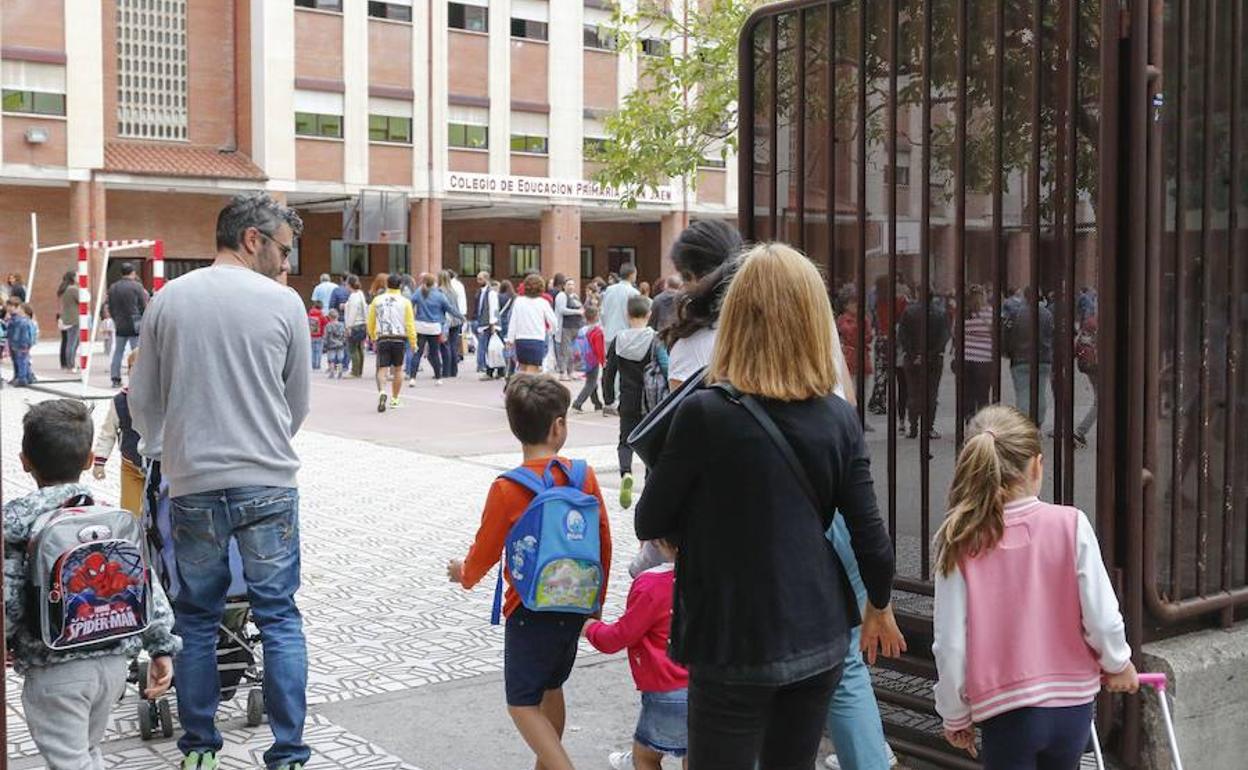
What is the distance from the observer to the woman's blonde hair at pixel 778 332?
307cm

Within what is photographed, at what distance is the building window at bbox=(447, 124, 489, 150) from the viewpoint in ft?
135

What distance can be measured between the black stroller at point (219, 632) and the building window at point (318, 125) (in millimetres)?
34862

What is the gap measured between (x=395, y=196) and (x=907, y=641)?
116 ft

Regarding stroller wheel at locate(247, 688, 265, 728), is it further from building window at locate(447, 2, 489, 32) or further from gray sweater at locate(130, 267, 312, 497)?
building window at locate(447, 2, 489, 32)

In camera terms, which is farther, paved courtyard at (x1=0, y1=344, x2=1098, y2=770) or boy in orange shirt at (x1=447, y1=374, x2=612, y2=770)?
paved courtyard at (x1=0, y1=344, x2=1098, y2=770)

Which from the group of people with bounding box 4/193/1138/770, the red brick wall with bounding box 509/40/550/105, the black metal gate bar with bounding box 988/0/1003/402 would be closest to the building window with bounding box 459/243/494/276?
the red brick wall with bounding box 509/40/550/105

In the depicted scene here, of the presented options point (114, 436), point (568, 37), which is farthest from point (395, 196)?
point (114, 436)

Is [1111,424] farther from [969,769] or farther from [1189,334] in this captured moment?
[969,769]

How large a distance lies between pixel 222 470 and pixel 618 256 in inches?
1834

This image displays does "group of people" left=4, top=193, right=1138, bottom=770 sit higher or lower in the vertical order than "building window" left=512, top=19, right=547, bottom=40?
lower

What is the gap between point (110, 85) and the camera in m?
37.7

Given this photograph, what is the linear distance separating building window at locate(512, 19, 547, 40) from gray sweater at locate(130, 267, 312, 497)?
128 feet

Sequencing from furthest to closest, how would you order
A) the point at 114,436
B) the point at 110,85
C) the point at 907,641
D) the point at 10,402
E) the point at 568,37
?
the point at 568,37 < the point at 110,85 < the point at 10,402 < the point at 114,436 < the point at 907,641

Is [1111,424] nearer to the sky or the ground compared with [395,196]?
nearer to the ground
